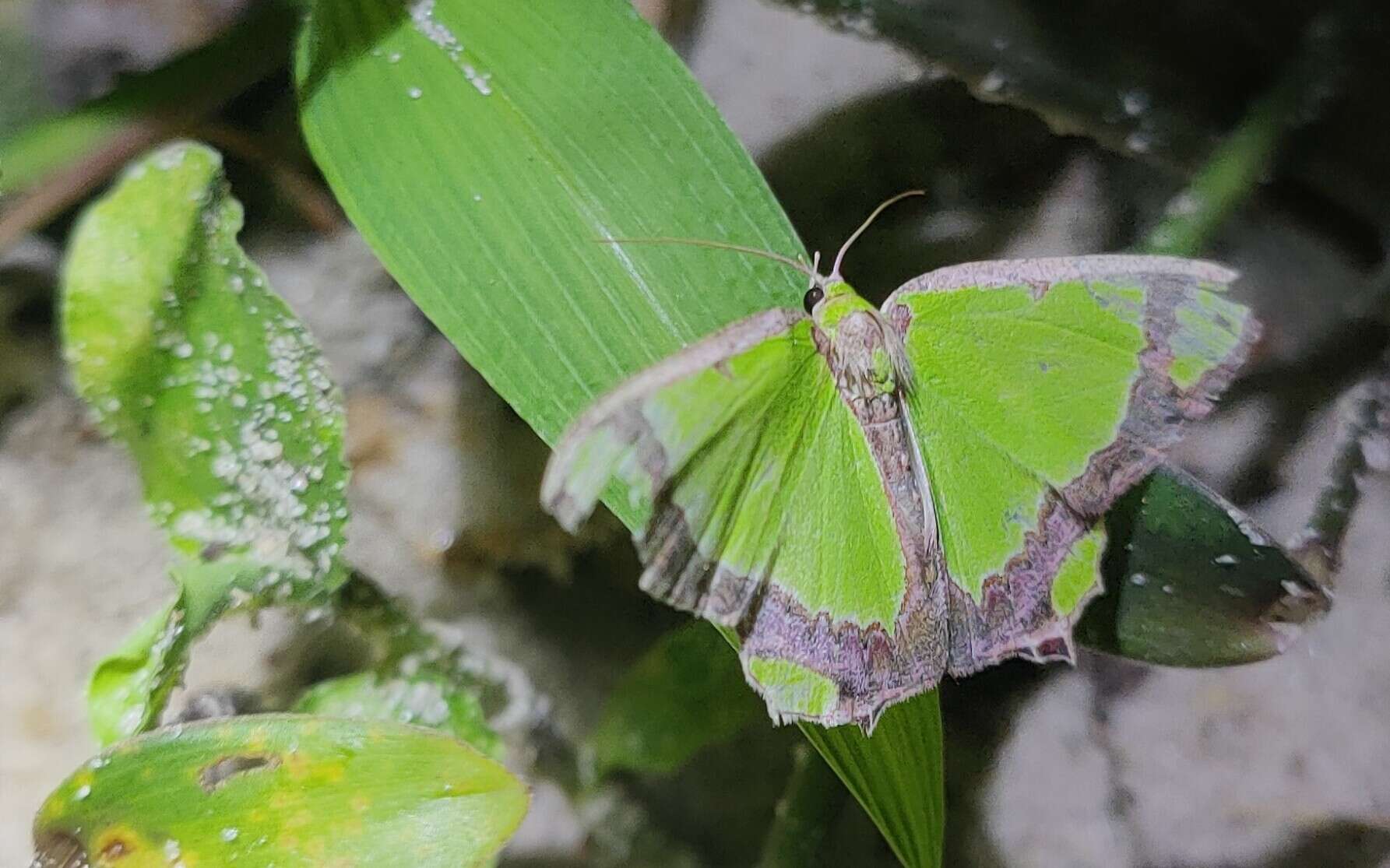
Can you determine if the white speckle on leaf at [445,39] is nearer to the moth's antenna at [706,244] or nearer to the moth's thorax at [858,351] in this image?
the moth's antenna at [706,244]

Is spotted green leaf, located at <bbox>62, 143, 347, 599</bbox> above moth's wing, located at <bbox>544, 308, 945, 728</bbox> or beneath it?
above

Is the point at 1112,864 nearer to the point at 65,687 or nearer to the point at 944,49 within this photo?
the point at 944,49

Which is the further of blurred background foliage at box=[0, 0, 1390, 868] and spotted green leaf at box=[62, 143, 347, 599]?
blurred background foliage at box=[0, 0, 1390, 868]

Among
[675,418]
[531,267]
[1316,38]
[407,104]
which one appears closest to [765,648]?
[675,418]

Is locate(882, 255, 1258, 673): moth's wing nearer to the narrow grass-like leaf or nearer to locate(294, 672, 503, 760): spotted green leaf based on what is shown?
the narrow grass-like leaf

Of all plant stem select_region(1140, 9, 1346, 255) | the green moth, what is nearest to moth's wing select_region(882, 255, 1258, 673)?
the green moth

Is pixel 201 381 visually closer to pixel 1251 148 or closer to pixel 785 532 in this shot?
pixel 785 532
